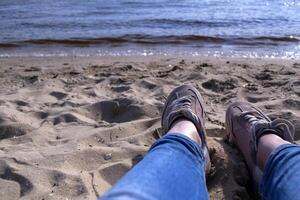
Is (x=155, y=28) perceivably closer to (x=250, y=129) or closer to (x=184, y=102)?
(x=184, y=102)

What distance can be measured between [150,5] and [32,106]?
23.5 feet

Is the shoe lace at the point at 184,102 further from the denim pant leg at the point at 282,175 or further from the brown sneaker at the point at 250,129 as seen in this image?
the denim pant leg at the point at 282,175

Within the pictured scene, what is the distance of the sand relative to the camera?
87.0 inches

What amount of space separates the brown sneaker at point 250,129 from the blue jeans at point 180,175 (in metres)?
0.30

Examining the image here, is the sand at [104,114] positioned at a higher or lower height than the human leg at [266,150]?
lower

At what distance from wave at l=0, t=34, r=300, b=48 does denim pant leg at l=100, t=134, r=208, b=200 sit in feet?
15.9

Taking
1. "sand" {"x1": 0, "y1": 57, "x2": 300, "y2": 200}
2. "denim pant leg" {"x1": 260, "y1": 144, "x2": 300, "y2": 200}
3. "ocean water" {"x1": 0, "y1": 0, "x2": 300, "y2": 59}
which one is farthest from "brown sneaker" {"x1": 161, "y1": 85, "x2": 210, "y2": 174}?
"ocean water" {"x1": 0, "y1": 0, "x2": 300, "y2": 59}

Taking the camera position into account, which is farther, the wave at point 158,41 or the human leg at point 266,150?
the wave at point 158,41

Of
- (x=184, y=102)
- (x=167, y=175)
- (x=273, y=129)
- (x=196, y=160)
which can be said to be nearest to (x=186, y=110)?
(x=184, y=102)

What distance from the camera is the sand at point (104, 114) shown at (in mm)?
2211

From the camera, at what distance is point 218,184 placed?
2172 millimetres

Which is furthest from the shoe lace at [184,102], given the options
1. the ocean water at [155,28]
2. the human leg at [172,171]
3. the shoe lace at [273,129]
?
the ocean water at [155,28]

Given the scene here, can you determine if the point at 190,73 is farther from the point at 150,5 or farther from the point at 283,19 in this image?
the point at 150,5

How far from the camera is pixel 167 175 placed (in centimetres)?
140
